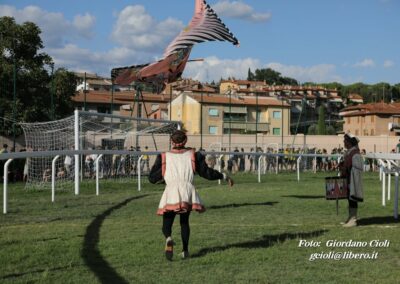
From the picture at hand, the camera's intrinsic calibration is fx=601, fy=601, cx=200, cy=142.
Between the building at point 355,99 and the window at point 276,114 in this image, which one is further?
the building at point 355,99

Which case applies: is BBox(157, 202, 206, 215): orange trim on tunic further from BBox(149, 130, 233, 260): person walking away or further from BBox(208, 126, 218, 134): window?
BBox(208, 126, 218, 134): window

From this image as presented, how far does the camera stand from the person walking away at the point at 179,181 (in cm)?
751

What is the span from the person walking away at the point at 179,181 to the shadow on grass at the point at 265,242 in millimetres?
405

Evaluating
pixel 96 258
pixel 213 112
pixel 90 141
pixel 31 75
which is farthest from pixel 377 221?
pixel 213 112

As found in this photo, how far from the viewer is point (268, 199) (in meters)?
15.5

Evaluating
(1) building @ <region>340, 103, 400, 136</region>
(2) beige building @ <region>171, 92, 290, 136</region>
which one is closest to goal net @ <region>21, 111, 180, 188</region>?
(2) beige building @ <region>171, 92, 290, 136</region>

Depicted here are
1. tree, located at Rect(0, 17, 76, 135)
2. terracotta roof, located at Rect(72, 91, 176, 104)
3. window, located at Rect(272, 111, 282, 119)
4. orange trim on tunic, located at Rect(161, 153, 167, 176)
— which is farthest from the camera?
window, located at Rect(272, 111, 282, 119)

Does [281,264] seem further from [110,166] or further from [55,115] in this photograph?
[55,115]

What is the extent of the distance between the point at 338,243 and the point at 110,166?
15.7 metres

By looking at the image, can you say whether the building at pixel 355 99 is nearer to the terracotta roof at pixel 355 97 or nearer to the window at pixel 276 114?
the terracotta roof at pixel 355 97

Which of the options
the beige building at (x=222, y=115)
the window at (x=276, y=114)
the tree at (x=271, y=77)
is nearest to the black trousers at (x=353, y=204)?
the beige building at (x=222, y=115)

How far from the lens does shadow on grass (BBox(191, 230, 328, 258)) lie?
789 cm

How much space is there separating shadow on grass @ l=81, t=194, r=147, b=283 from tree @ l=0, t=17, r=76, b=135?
20292mm

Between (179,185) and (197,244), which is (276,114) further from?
(179,185)
